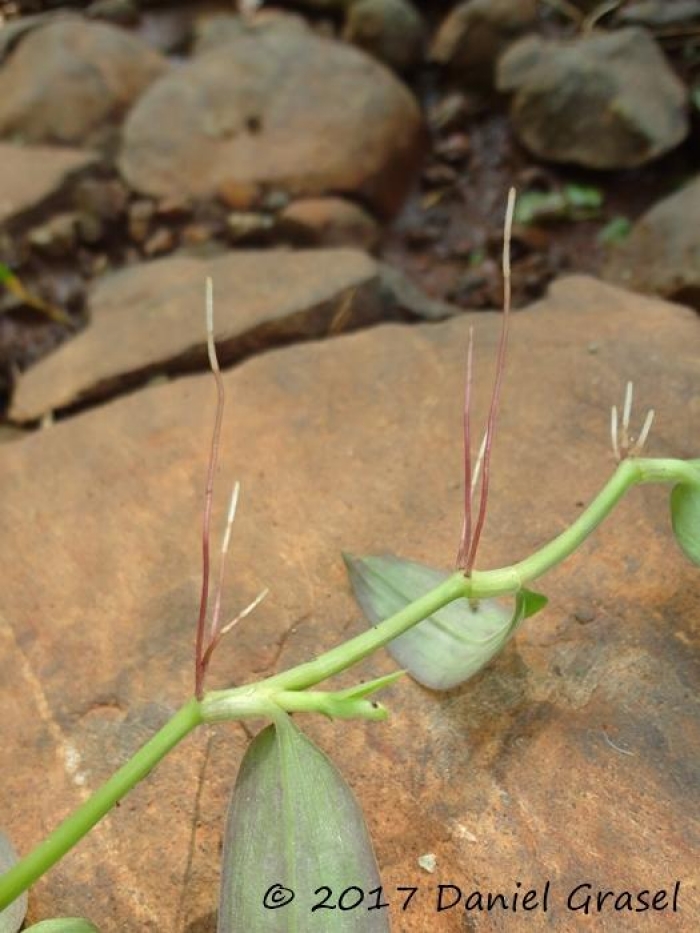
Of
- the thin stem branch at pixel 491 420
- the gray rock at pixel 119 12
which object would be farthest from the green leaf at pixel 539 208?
the gray rock at pixel 119 12

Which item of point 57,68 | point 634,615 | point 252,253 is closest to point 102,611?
Result: point 634,615

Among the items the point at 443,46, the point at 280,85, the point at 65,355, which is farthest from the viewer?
the point at 443,46

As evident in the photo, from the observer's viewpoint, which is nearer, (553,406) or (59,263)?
(553,406)

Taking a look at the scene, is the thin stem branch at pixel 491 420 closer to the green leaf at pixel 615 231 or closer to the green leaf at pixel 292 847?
the green leaf at pixel 292 847

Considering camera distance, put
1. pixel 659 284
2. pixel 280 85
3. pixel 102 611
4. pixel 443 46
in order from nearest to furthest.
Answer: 1. pixel 102 611
2. pixel 659 284
3. pixel 280 85
4. pixel 443 46

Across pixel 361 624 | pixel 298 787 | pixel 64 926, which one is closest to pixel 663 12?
pixel 361 624

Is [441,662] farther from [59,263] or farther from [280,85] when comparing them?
[280,85]

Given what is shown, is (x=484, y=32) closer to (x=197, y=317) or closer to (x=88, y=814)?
(x=197, y=317)

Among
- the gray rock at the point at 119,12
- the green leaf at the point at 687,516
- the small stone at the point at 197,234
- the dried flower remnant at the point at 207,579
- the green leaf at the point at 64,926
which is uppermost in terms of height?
the dried flower remnant at the point at 207,579
